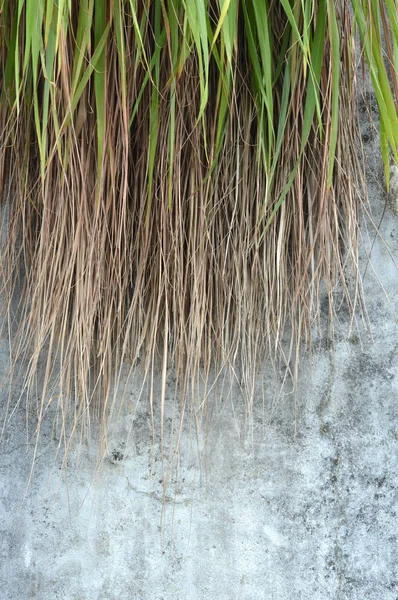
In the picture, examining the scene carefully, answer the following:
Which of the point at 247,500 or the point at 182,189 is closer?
the point at 182,189

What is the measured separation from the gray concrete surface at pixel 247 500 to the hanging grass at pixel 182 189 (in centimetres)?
8

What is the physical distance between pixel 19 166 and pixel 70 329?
249 millimetres

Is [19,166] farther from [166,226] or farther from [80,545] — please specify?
[80,545]

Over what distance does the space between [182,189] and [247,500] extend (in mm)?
490

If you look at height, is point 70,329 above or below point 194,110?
below

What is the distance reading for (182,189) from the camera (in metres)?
0.93

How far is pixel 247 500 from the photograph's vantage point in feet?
3.39

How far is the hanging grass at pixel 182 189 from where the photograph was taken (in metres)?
0.84

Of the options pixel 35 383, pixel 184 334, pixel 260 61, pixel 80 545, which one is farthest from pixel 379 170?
pixel 80 545

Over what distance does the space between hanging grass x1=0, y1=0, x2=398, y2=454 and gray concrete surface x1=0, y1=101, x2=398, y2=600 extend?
0.08 meters

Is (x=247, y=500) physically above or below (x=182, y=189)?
below

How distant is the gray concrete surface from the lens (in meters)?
1.02

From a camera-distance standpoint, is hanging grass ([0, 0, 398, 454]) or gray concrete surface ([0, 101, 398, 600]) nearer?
hanging grass ([0, 0, 398, 454])

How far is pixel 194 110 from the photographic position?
2.91 feet
